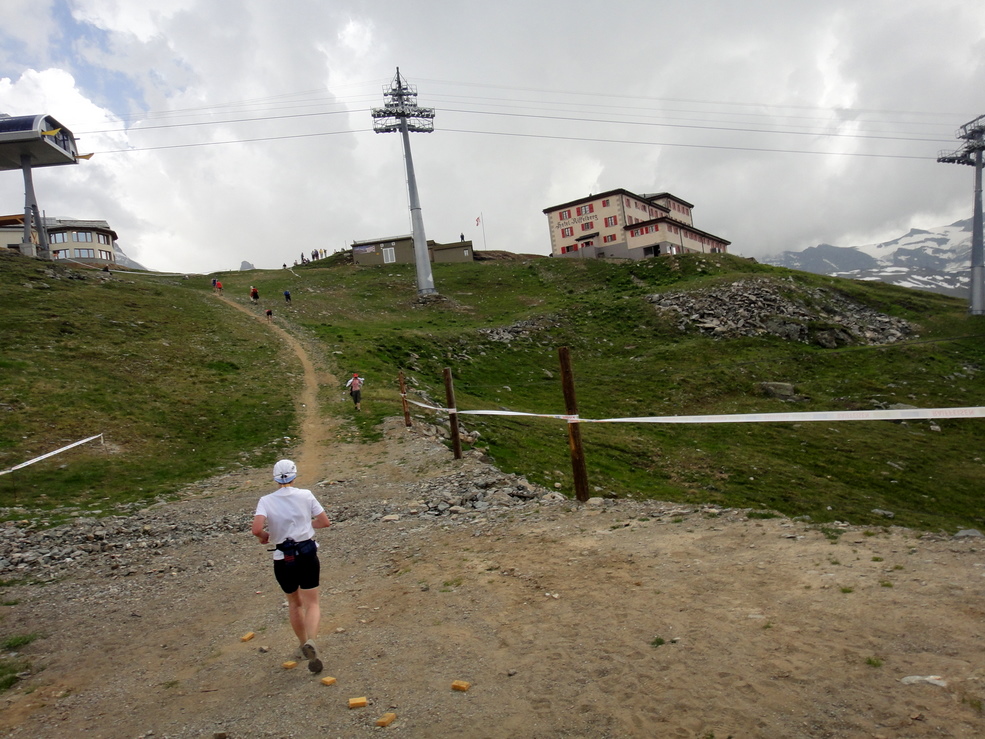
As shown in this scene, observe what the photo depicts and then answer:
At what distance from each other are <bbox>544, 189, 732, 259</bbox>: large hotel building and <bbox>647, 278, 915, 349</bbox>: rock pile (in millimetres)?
26009

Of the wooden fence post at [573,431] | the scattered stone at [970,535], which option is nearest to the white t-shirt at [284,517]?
the wooden fence post at [573,431]

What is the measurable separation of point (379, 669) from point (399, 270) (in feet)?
222

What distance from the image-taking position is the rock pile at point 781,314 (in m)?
44.6

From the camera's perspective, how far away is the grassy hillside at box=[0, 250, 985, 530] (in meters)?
19.8

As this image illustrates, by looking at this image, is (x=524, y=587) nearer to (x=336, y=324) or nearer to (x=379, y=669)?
(x=379, y=669)

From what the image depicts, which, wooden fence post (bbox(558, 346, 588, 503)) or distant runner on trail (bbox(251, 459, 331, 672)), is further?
wooden fence post (bbox(558, 346, 588, 503))

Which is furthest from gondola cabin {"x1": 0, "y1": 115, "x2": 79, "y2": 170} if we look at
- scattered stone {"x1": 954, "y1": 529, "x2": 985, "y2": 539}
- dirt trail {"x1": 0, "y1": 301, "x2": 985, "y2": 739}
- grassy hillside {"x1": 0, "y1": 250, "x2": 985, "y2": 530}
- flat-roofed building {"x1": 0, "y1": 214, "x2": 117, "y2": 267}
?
scattered stone {"x1": 954, "y1": 529, "x2": 985, "y2": 539}

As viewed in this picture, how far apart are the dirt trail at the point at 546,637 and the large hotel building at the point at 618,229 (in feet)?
234

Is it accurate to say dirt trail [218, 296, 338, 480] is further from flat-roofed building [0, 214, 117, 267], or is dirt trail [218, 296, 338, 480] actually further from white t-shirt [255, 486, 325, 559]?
flat-roofed building [0, 214, 117, 267]

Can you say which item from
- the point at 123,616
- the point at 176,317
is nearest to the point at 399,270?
the point at 176,317

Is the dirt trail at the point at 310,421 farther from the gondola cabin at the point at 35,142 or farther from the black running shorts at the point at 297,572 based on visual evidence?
the gondola cabin at the point at 35,142

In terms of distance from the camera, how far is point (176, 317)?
123ft

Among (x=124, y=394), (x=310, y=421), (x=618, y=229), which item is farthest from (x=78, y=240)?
(x=310, y=421)

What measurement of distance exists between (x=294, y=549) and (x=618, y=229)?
79413 mm
